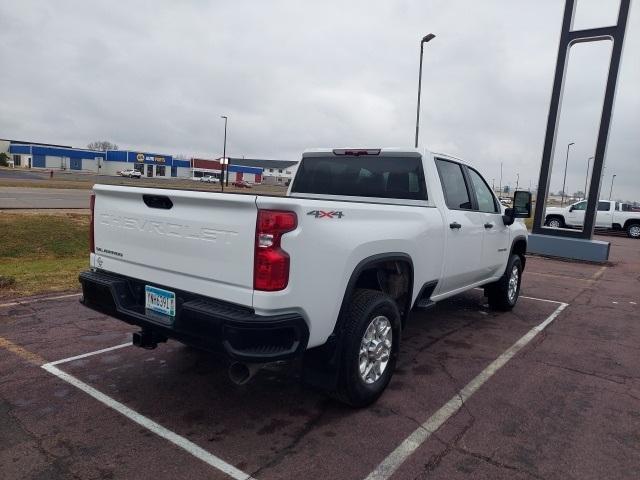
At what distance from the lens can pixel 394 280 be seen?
4152 mm

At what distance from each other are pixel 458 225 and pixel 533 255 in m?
10.8

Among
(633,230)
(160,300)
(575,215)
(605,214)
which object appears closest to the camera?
(160,300)

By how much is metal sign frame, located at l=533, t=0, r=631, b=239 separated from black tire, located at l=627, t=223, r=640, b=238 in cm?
1285

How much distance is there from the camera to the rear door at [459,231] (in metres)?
4.65

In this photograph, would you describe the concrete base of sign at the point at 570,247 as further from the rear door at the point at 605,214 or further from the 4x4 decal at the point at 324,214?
the rear door at the point at 605,214

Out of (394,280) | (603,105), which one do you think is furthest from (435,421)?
(603,105)

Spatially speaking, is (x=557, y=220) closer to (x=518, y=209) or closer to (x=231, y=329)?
(x=518, y=209)

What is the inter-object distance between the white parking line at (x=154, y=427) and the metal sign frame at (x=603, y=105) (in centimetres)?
1325

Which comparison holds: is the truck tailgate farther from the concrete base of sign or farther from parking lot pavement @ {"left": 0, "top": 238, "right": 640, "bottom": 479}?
the concrete base of sign

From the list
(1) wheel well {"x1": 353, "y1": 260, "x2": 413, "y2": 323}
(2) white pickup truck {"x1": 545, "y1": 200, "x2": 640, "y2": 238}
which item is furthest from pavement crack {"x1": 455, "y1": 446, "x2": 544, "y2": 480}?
(2) white pickup truck {"x1": 545, "y1": 200, "x2": 640, "y2": 238}

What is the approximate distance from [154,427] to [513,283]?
538cm

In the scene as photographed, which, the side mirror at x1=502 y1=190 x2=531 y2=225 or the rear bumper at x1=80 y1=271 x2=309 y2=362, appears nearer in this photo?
the rear bumper at x1=80 y1=271 x2=309 y2=362

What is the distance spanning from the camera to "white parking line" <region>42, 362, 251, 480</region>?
2.78 meters

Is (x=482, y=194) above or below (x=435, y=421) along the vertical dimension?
above
